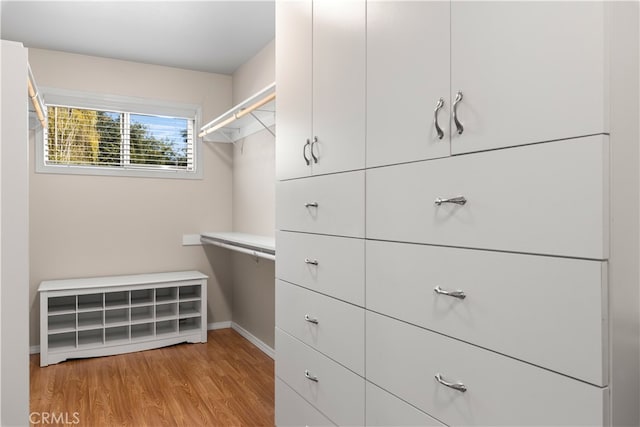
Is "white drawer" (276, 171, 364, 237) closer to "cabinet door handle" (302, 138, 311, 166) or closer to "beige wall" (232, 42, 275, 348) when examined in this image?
"cabinet door handle" (302, 138, 311, 166)

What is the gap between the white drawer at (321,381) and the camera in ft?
5.47

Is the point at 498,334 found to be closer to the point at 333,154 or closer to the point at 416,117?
the point at 416,117

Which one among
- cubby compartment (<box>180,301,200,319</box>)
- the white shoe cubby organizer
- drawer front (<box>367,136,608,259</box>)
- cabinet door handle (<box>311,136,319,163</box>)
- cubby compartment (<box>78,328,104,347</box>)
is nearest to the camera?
drawer front (<box>367,136,608,259</box>)

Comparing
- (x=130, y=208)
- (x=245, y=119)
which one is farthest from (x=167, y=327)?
(x=245, y=119)

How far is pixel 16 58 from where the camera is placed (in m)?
1.82

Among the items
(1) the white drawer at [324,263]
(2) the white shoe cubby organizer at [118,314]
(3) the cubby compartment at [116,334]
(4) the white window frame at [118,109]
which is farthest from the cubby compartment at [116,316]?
(1) the white drawer at [324,263]

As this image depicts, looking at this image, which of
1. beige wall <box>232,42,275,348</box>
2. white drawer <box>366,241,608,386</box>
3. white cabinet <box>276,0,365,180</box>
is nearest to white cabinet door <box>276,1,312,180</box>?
white cabinet <box>276,0,365,180</box>

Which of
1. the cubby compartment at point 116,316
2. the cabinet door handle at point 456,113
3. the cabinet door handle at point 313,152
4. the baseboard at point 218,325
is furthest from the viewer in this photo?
the baseboard at point 218,325

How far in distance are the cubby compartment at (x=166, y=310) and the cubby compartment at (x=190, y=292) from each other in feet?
0.42

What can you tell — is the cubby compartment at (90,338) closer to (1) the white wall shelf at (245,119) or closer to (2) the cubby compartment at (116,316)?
(2) the cubby compartment at (116,316)

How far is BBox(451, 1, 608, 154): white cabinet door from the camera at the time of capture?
913 millimetres

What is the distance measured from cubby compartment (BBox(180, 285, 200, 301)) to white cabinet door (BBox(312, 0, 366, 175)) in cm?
257

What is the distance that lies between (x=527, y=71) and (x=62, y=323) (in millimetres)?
3923

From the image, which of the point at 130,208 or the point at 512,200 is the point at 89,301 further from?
the point at 512,200
